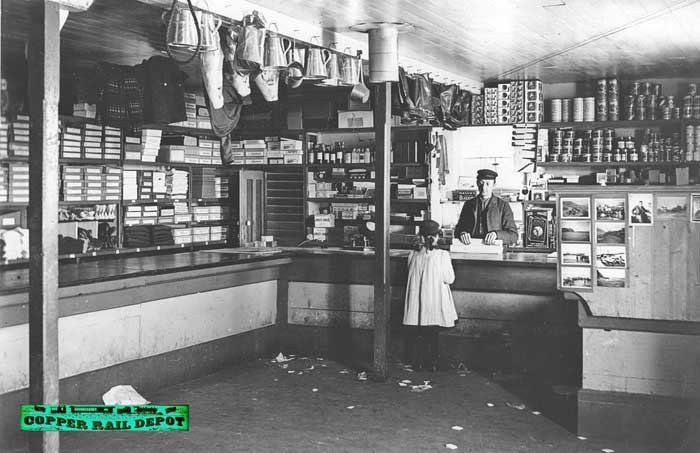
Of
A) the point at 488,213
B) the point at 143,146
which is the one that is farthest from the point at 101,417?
the point at 143,146

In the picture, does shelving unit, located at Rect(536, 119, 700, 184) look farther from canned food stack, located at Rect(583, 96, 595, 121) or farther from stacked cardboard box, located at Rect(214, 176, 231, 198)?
stacked cardboard box, located at Rect(214, 176, 231, 198)

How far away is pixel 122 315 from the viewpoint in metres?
5.35

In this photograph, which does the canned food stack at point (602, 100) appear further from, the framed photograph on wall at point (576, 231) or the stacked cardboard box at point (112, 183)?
the stacked cardboard box at point (112, 183)

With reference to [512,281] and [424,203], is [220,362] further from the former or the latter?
[424,203]

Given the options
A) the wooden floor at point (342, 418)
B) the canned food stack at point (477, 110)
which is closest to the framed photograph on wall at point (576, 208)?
the wooden floor at point (342, 418)

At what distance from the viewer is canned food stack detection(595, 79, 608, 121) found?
907cm

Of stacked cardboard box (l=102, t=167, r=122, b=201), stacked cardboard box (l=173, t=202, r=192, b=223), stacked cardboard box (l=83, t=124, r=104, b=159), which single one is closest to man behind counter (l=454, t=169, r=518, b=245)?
stacked cardboard box (l=173, t=202, r=192, b=223)

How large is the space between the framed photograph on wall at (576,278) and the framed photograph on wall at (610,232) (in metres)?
0.21

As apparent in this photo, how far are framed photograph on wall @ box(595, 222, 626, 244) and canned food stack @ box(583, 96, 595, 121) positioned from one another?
4990 millimetres

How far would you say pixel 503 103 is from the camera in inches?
371

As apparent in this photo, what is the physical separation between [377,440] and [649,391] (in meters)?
1.72

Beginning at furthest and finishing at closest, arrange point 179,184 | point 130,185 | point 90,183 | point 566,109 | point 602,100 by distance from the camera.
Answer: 1. point 566,109
2. point 179,184
3. point 602,100
4. point 130,185
5. point 90,183

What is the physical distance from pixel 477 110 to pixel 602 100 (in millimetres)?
1543

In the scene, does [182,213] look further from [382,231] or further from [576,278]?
[576,278]
